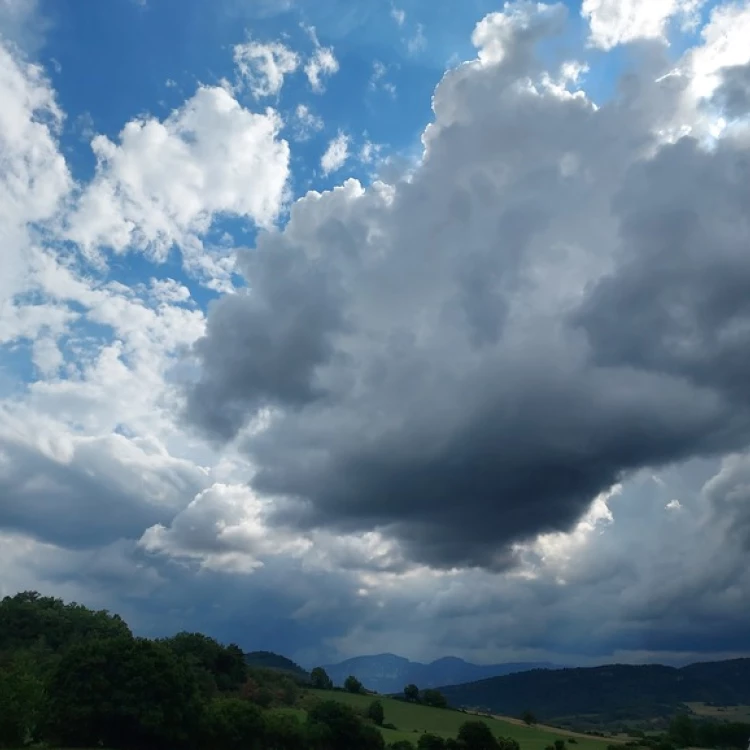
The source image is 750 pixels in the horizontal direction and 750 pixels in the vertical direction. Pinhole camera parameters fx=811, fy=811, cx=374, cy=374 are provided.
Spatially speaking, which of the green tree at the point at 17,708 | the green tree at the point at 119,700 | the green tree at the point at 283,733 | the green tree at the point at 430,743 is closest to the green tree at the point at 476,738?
the green tree at the point at 430,743

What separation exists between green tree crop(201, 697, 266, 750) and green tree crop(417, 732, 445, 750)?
46736 mm

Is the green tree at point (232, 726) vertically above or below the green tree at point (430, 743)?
above

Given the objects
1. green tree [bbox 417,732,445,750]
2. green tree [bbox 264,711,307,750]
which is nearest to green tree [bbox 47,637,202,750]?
green tree [bbox 264,711,307,750]

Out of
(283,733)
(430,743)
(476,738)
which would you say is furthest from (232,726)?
(476,738)

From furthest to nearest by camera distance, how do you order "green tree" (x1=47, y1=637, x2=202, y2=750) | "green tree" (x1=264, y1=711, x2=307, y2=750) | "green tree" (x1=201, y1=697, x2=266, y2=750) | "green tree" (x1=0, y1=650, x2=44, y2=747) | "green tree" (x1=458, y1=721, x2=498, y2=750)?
"green tree" (x1=458, y1=721, x2=498, y2=750) → "green tree" (x1=264, y1=711, x2=307, y2=750) → "green tree" (x1=201, y1=697, x2=266, y2=750) → "green tree" (x1=47, y1=637, x2=202, y2=750) → "green tree" (x1=0, y1=650, x2=44, y2=747)

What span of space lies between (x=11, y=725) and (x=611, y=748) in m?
155

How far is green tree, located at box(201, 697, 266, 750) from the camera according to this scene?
123875mm

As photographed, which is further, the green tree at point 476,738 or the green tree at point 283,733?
the green tree at point 476,738

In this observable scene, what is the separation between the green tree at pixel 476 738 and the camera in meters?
180

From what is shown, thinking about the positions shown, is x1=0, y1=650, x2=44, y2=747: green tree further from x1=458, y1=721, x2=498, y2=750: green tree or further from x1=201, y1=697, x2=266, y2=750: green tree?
x1=458, y1=721, x2=498, y2=750: green tree

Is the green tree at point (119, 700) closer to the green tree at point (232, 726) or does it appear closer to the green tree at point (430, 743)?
the green tree at point (232, 726)

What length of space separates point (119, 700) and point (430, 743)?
8439 cm

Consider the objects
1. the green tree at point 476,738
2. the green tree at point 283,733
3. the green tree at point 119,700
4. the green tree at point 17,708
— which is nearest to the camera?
the green tree at point 17,708

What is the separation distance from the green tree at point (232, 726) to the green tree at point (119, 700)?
5.66 metres
